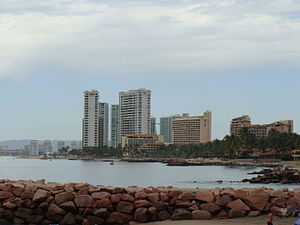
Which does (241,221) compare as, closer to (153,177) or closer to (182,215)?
(182,215)

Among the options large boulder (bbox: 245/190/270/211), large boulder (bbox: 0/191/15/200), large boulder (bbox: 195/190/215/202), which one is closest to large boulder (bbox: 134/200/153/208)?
large boulder (bbox: 195/190/215/202)

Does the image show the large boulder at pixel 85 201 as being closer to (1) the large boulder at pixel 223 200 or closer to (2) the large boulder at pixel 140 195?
(2) the large boulder at pixel 140 195

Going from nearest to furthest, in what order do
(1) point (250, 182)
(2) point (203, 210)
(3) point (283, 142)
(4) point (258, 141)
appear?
A: (2) point (203, 210) → (1) point (250, 182) → (3) point (283, 142) → (4) point (258, 141)

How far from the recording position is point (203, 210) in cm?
1755

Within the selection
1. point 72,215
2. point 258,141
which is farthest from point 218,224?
point 258,141

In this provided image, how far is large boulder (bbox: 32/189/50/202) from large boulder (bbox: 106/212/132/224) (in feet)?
8.83

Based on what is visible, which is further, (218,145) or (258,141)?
(218,145)

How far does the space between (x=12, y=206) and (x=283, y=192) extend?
10147mm

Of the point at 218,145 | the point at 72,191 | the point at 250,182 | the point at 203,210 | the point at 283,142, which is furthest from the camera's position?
the point at 218,145

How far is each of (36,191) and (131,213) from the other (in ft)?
12.9

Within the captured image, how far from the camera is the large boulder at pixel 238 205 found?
17297mm

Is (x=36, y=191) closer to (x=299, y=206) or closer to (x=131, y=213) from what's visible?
(x=131, y=213)

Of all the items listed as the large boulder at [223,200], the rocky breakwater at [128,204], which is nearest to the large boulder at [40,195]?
the rocky breakwater at [128,204]

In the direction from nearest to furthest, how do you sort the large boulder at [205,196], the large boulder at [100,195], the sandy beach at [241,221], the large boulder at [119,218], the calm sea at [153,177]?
the sandy beach at [241,221]
the large boulder at [205,196]
the large boulder at [119,218]
the large boulder at [100,195]
the calm sea at [153,177]
